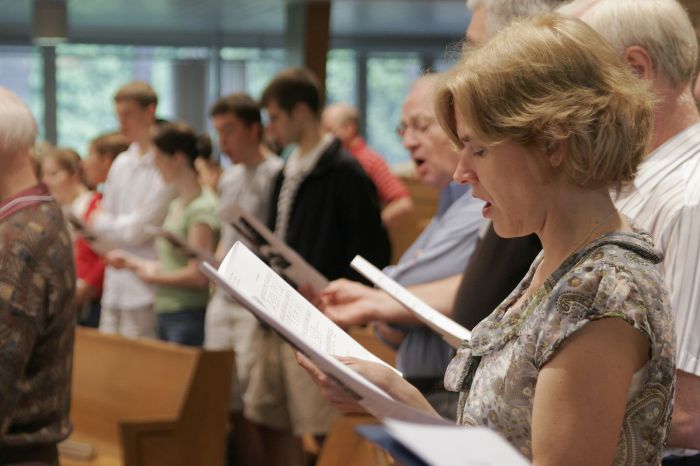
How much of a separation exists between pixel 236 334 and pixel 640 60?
3.55m

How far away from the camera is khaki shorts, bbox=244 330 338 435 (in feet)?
16.2

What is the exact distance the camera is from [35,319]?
264cm

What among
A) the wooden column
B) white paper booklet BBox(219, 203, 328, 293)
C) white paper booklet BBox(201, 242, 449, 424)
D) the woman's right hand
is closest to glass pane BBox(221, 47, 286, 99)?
the wooden column

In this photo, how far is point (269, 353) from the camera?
201 inches

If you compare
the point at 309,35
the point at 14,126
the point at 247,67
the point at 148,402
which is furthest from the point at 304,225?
the point at 247,67

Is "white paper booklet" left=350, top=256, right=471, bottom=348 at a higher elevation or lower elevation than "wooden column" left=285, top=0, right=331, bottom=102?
lower

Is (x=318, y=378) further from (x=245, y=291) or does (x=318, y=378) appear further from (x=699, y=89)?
(x=699, y=89)

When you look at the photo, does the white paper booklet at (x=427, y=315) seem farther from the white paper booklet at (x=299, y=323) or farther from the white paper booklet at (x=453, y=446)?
the white paper booklet at (x=453, y=446)

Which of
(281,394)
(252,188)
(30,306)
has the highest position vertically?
(30,306)

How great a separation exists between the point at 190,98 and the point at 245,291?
679 inches

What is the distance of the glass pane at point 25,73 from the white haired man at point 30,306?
14972mm

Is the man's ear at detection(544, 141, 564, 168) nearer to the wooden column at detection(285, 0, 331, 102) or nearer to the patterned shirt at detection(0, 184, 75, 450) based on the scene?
the patterned shirt at detection(0, 184, 75, 450)

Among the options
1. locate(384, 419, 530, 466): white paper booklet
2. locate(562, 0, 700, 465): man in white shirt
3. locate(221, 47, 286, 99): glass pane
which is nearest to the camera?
locate(384, 419, 530, 466): white paper booklet

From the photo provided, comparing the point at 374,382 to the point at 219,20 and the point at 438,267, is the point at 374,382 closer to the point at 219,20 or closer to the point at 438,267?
the point at 438,267
